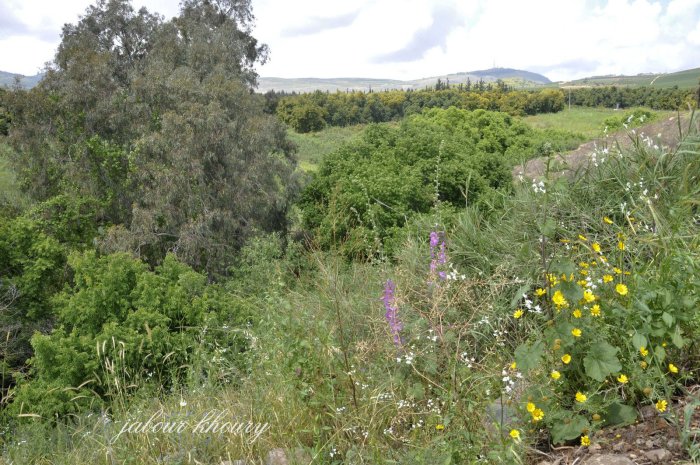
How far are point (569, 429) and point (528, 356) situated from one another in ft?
1.19

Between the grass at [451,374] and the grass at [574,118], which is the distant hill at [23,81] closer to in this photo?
the grass at [451,374]

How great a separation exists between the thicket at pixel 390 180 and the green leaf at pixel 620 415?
15.7ft

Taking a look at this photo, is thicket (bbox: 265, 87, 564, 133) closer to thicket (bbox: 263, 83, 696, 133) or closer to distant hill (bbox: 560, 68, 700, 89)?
thicket (bbox: 263, 83, 696, 133)

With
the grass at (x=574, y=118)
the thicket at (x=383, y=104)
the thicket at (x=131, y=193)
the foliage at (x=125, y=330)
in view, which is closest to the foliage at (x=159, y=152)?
the thicket at (x=131, y=193)

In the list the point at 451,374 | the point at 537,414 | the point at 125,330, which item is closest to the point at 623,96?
the point at 125,330

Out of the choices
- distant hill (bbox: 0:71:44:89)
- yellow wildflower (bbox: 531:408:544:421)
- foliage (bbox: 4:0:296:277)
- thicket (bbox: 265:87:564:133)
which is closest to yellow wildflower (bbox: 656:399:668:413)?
yellow wildflower (bbox: 531:408:544:421)

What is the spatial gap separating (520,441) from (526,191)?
299 centimetres

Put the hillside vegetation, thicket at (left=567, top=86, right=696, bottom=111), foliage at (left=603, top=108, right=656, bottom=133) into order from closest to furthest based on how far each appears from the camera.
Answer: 1. the hillside vegetation
2. foliage at (left=603, top=108, right=656, bottom=133)
3. thicket at (left=567, top=86, right=696, bottom=111)

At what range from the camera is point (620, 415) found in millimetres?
2387

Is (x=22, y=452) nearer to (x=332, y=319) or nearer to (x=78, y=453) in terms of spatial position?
(x=78, y=453)

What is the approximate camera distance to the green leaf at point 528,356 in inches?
87.7

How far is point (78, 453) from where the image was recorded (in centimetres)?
324

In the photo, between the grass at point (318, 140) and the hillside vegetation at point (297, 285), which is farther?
the grass at point (318, 140)

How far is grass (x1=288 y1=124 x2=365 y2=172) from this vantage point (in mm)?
27812
